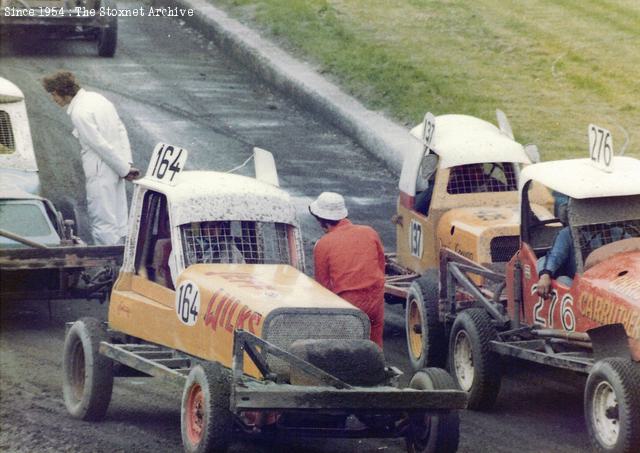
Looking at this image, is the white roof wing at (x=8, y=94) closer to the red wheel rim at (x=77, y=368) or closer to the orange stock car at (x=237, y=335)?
the orange stock car at (x=237, y=335)

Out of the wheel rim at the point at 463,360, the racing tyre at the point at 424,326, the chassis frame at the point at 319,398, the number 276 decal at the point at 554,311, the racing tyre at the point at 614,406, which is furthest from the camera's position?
the racing tyre at the point at 424,326

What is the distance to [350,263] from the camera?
32.4ft

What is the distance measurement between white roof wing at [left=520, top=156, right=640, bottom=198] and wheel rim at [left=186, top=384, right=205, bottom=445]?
3.19 meters

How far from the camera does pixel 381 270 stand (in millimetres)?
10016

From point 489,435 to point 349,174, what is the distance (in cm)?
856

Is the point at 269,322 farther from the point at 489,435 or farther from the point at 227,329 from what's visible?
the point at 489,435

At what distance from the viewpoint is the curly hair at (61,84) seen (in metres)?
13.2

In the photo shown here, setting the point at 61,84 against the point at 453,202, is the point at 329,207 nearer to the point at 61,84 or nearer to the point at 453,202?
the point at 453,202

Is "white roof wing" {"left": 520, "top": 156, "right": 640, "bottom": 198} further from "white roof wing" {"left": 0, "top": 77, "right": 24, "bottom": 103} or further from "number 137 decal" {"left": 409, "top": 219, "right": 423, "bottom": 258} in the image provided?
"white roof wing" {"left": 0, "top": 77, "right": 24, "bottom": 103}

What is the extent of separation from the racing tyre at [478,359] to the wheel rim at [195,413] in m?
2.49

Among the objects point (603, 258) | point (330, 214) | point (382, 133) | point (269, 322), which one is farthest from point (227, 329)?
point (382, 133)

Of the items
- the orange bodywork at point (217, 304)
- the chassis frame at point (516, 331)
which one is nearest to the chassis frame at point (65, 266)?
the orange bodywork at point (217, 304)

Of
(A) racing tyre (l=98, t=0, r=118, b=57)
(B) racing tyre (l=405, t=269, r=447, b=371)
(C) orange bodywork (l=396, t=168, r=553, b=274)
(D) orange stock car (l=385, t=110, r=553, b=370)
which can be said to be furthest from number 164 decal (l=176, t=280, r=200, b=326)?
(A) racing tyre (l=98, t=0, r=118, b=57)

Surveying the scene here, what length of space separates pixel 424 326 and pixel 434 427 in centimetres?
319
